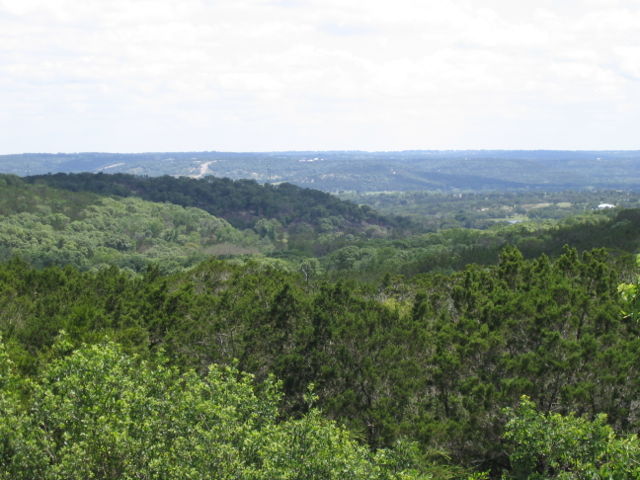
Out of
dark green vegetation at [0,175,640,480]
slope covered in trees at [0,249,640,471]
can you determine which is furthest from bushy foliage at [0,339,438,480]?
slope covered in trees at [0,249,640,471]

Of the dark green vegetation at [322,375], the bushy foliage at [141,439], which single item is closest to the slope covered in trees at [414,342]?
the dark green vegetation at [322,375]

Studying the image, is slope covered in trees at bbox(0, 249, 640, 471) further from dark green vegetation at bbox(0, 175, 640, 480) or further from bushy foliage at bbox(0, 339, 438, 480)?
bushy foliage at bbox(0, 339, 438, 480)

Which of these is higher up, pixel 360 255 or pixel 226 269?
pixel 226 269

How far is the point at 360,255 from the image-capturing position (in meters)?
174

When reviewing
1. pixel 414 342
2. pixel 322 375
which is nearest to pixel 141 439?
pixel 322 375

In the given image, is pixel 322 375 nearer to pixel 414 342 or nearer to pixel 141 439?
pixel 414 342

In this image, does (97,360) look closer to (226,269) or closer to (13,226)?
(226,269)

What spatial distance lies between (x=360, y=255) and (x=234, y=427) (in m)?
156

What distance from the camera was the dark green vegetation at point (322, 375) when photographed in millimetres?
18016

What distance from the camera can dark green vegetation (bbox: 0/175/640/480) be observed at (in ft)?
59.1

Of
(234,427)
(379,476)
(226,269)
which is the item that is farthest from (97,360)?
(226,269)

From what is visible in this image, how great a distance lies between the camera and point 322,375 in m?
32.9

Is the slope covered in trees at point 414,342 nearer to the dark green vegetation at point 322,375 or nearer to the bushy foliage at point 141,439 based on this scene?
the dark green vegetation at point 322,375

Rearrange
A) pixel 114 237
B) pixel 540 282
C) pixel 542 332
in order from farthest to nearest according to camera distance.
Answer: pixel 114 237
pixel 540 282
pixel 542 332
